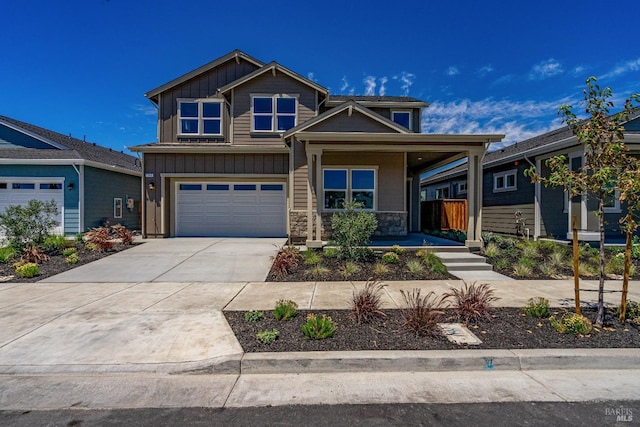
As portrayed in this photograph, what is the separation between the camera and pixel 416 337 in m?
4.29

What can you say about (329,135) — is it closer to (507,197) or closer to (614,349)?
(614,349)

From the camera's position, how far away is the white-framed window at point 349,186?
40.4 ft

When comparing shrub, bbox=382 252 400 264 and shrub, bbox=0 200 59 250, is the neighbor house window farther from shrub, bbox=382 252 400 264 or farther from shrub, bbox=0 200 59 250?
shrub, bbox=0 200 59 250

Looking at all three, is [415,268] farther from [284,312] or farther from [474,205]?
[284,312]

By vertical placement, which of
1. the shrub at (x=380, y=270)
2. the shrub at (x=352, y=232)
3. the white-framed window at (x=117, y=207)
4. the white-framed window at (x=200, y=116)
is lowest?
the shrub at (x=380, y=270)

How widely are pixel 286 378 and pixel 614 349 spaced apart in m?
3.85

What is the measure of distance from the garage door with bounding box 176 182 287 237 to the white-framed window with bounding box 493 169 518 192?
31.7 ft

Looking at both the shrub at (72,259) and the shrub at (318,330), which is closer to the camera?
the shrub at (318,330)

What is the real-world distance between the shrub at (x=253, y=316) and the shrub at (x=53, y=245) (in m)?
8.78

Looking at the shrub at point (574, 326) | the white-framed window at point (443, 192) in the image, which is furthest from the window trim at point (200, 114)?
the white-framed window at point (443, 192)

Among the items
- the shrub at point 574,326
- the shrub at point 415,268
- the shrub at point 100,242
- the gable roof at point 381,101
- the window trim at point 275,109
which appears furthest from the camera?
the gable roof at point 381,101

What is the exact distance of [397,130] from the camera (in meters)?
11.7

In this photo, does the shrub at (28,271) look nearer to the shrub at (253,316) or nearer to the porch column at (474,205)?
the shrub at (253,316)

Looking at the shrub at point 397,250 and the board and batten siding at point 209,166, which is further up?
the board and batten siding at point 209,166
